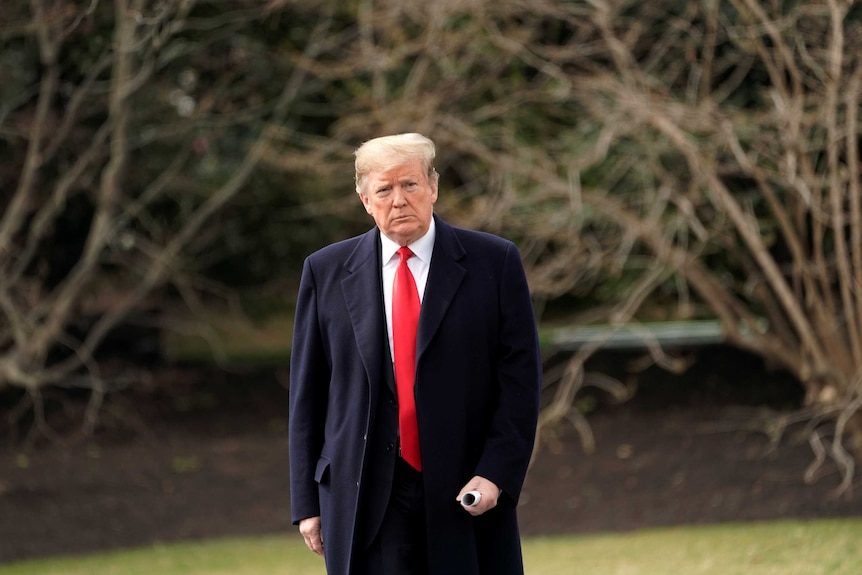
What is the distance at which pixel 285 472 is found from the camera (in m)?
12.0

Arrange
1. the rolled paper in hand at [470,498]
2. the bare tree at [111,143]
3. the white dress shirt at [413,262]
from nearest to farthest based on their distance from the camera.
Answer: the rolled paper in hand at [470,498] → the white dress shirt at [413,262] → the bare tree at [111,143]

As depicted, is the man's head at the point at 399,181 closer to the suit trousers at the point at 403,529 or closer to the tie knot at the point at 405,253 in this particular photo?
the tie knot at the point at 405,253

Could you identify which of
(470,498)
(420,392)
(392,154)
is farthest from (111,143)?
(470,498)

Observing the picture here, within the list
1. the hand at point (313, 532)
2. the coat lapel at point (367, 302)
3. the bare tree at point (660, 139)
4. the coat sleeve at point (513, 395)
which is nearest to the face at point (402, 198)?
the coat lapel at point (367, 302)

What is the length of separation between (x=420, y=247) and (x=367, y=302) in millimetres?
194

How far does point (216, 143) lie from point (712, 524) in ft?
22.6

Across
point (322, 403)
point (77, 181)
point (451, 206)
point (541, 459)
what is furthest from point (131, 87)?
point (322, 403)

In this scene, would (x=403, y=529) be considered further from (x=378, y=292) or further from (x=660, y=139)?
(x=660, y=139)

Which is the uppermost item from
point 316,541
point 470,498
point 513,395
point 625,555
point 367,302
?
point 367,302

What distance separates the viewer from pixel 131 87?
32.1 feet

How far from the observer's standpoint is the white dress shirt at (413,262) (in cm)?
304

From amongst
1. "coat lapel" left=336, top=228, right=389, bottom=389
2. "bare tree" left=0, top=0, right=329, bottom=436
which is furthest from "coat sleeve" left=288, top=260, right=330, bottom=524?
"bare tree" left=0, top=0, right=329, bottom=436

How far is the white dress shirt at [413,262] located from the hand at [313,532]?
0.57 m

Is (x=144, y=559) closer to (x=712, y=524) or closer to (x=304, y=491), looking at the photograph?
(x=712, y=524)
